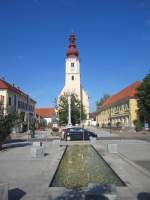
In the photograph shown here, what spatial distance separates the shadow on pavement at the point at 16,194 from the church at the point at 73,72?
9057 centimetres

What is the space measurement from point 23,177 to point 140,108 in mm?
41311

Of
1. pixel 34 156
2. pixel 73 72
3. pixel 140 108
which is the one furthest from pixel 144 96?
pixel 73 72

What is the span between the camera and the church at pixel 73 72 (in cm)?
10050

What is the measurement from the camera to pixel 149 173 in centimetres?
1209

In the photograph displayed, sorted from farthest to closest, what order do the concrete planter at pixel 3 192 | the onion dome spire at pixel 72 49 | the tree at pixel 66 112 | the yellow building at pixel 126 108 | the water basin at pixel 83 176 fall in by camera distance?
the onion dome spire at pixel 72 49 → the tree at pixel 66 112 → the yellow building at pixel 126 108 → the water basin at pixel 83 176 → the concrete planter at pixel 3 192

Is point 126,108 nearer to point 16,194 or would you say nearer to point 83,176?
point 83,176

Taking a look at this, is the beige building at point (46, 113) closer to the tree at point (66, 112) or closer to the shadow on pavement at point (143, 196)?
the tree at point (66, 112)

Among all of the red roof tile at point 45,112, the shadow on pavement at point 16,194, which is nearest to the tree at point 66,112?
the red roof tile at point 45,112

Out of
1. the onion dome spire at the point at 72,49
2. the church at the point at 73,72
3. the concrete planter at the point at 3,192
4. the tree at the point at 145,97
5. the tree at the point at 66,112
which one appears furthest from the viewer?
the onion dome spire at the point at 72,49

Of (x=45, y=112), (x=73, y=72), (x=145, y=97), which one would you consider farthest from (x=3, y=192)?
(x=45, y=112)

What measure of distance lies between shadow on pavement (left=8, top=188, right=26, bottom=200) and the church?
297 ft

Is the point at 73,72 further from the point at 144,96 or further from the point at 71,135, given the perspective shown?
the point at 71,135

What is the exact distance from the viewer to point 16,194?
352 inches

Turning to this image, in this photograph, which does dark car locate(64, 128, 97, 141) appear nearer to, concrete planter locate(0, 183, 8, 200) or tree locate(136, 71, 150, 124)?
tree locate(136, 71, 150, 124)
